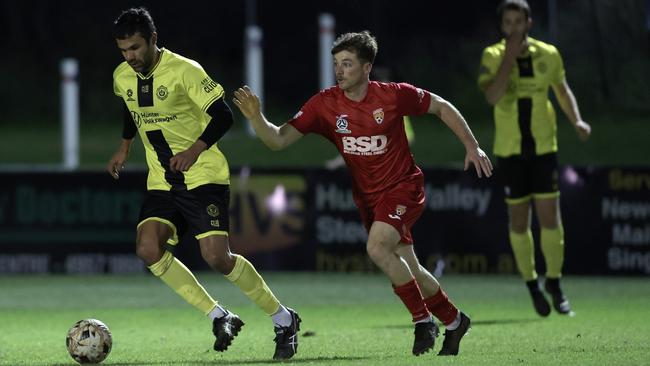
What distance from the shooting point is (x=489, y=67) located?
38.1 feet

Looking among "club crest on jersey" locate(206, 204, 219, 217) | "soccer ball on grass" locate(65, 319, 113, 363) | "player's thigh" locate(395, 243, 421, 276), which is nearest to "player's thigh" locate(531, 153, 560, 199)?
"player's thigh" locate(395, 243, 421, 276)

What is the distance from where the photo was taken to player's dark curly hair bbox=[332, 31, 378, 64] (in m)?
8.59

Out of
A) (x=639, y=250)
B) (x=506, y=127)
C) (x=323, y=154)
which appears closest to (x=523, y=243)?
(x=506, y=127)

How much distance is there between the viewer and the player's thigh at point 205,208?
8922 mm

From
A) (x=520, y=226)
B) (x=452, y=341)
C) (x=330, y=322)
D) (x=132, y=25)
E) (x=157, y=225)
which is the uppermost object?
(x=132, y=25)

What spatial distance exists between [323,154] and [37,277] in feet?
25.9

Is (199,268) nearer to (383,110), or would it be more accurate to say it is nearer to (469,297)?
(469,297)

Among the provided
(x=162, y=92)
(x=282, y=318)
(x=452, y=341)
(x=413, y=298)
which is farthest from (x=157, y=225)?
(x=452, y=341)

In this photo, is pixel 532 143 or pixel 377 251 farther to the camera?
pixel 532 143

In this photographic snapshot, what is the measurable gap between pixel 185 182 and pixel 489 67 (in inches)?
135

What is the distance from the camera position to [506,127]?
39.1 ft

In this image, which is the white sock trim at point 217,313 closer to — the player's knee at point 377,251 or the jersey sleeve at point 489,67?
the player's knee at point 377,251

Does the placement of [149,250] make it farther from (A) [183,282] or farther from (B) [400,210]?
(B) [400,210]

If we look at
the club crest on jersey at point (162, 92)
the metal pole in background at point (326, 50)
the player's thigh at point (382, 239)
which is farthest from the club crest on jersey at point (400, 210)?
the metal pole in background at point (326, 50)
